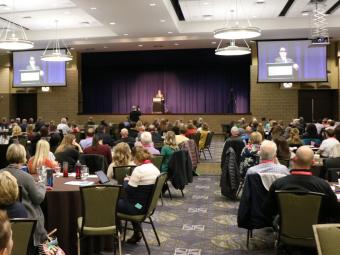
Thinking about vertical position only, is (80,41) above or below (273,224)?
above

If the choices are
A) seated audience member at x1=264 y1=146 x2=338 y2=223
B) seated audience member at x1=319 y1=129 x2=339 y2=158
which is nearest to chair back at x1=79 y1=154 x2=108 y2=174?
seated audience member at x1=264 y1=146 x2=338 y2=223

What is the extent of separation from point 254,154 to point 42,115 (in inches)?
692

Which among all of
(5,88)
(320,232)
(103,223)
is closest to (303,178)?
(320,232)

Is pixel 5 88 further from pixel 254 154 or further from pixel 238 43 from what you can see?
pixel 254 154

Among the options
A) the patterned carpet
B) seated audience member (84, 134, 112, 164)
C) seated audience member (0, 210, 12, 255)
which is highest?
seated audience member (0, 210, 12, 255)

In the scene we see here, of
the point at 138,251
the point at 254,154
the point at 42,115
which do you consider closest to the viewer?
the point at 138,251

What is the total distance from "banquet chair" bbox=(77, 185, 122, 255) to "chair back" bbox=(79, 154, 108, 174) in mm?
2538

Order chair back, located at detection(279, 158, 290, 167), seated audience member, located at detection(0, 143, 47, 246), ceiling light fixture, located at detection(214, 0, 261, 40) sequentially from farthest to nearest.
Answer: ceiling light fixture, located at detection(214, 0, 261, 40)
chair back, located at detection(279, 158, 290, 167)
seated audience member, located at detection(0, 143, 47, 246)

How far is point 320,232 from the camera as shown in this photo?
2801 mm

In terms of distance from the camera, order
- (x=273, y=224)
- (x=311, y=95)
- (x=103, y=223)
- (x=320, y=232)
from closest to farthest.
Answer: (x=320, y=232)
(x=103, y=223)
(x=273, y=224)
(x=311, y=95)

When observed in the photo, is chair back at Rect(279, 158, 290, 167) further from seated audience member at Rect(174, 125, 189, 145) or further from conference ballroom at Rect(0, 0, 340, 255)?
seated audience member at Rect(174, 125, 189, 145)

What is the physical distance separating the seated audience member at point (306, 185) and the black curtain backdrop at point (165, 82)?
17958 millimetres

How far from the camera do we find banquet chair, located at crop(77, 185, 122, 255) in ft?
13.6

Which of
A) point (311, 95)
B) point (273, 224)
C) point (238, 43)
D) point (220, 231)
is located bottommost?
point (220, 231)
